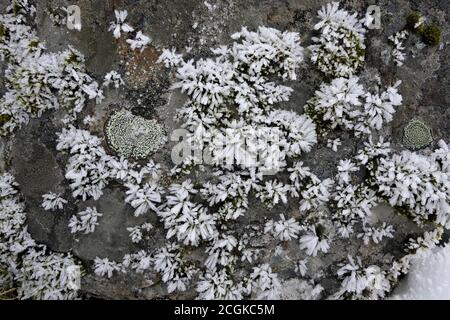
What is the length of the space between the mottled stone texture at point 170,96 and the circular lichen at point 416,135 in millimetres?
80

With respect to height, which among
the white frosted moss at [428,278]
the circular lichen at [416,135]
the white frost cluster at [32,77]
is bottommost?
the white frosted moss at [428,278]

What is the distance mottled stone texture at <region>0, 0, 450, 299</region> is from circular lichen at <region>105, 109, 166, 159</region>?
0.37 ft

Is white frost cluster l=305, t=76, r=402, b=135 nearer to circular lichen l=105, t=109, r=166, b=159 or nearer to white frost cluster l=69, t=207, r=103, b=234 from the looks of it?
circular lichen l=105, t=109, r=166, b=159

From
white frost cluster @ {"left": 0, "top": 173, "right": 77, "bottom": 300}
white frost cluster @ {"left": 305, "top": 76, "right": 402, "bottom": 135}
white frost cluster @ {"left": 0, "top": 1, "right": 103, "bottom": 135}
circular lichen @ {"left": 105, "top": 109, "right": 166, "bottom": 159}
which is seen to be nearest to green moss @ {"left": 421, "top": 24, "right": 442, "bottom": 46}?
white frost cluster @ {"left": 305, "top": 76, "right": 402, "bottom": 135}

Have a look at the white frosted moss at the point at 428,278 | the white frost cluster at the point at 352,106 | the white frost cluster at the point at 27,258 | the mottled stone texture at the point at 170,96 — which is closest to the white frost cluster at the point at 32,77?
the mottled stone texture at the point at 170,96

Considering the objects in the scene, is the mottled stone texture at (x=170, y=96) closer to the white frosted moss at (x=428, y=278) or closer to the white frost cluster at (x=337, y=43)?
the white frost cluster at (x=337, y=43)

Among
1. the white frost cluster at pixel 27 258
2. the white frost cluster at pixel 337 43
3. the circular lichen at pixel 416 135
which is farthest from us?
the white frost cluster at pixel 27 258

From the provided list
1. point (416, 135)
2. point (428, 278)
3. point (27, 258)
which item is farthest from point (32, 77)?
point (428, 278)

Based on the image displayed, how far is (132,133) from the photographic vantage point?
4809 mm

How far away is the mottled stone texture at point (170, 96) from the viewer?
15.6ft

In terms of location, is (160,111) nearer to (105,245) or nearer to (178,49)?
(178,49)

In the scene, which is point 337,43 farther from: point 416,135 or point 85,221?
point 85,221

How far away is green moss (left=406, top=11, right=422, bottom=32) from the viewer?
15.5 feet
